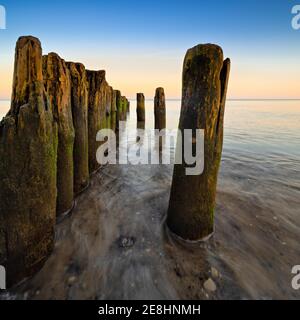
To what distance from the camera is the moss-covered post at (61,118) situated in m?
3.62

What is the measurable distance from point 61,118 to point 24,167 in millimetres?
1655

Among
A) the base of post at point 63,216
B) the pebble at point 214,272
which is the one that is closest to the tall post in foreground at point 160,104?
the base of post at point 63,216

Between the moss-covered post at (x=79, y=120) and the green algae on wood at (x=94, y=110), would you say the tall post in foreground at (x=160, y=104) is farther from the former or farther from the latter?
the moss-covered post at (x=79, y=120)

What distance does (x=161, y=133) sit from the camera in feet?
50.8

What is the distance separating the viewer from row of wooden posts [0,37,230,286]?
7.87ft

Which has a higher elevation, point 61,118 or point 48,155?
point 61,118

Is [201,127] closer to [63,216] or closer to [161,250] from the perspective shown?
[161,250]

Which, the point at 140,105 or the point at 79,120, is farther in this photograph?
the point at 140,105

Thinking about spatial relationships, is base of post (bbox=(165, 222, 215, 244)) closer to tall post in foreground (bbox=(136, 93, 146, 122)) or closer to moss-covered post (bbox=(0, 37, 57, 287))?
moss-covered post (bbox=(0, 37, 57, 287))

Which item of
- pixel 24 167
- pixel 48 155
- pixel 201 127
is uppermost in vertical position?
pixel 201 127

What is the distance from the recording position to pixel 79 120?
479 cm

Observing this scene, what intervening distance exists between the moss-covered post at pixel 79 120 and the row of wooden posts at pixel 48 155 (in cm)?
68

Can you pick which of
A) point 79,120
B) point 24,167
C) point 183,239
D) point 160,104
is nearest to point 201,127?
point 183,239
